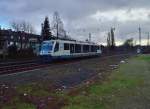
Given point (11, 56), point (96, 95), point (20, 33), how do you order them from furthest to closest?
point (20, 33) → point (11, 56) → point (96, 95)

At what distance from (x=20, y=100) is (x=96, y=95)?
9.95 ft

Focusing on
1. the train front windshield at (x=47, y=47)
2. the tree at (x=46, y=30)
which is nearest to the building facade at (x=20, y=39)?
the tree at (x=46, y=30)

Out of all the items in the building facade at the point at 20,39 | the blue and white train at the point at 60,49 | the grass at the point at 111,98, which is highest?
the building facade at the point at 20,39

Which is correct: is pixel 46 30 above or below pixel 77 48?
above

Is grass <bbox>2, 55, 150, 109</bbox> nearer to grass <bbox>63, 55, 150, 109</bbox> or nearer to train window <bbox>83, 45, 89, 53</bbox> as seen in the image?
grass <bbox>63, 55, 150, 109</bbox>

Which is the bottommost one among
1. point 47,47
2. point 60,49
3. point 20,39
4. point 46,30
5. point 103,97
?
point 103,97

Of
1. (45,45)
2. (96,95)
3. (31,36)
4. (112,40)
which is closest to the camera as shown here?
(96,95)

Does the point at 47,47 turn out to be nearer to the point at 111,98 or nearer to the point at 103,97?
the point at 103,97

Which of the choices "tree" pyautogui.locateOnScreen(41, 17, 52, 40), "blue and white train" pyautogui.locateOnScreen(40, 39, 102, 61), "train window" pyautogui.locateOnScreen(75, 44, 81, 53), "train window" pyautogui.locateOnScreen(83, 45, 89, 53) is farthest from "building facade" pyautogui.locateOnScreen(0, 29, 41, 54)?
"blue and white train" pyautogui.locateOnScreen(40, 39, 102, 61)

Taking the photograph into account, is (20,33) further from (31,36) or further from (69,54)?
(69,54)

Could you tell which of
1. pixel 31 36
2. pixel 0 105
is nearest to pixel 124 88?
pixel 0 105

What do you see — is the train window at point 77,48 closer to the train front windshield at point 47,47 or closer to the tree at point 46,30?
the train front windshield at point 47,47

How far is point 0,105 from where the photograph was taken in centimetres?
1189

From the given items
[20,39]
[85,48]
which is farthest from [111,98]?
[20,39]
